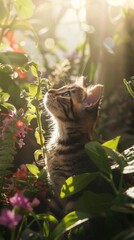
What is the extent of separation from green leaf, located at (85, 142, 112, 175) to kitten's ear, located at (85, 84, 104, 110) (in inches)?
28.4

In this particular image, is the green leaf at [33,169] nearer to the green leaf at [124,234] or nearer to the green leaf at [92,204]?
the green leaf at [92,204]

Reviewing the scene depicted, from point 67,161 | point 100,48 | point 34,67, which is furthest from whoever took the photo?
point 100,48

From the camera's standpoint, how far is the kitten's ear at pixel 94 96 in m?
1.88

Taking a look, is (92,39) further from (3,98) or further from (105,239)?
(105,239)

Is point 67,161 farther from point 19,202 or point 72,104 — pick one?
point 19,202

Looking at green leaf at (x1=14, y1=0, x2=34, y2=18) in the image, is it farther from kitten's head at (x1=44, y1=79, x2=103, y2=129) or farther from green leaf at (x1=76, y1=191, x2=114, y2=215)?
green leaf at (x1=76, y1=191, x2=114, y2=215)

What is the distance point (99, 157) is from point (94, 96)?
812 mm

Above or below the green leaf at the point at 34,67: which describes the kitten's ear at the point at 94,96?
below

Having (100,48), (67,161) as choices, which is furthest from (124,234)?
(100,48)

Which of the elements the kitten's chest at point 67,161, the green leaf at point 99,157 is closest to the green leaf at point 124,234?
the green leaf at point 99,157

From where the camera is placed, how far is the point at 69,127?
198cm

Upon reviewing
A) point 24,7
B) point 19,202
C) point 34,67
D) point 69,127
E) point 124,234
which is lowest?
point 124,234

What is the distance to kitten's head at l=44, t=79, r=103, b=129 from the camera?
6.46 ft

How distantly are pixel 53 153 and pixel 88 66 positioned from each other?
143 centimetres
